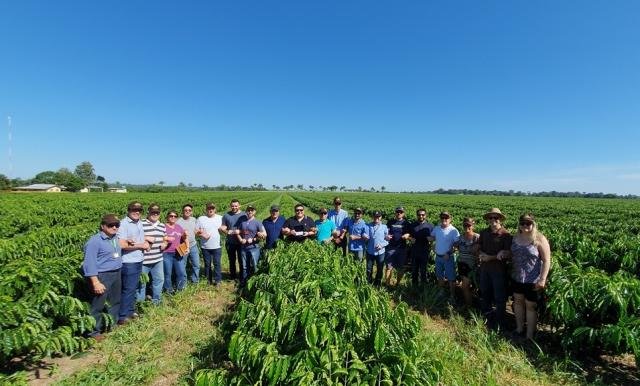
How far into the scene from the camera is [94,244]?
5059 millimetres

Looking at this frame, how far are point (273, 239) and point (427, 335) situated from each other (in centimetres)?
401

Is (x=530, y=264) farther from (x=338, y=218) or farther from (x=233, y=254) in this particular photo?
(x=233, y=254)

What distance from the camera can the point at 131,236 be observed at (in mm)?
5867

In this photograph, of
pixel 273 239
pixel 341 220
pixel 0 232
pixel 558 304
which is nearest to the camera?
pixel 558 304

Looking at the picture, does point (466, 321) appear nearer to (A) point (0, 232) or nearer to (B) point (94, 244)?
(B) point (94, 244)

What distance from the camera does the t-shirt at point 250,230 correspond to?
7.75 meters

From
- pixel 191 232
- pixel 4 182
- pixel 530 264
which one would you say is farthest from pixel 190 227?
pixel 4 182

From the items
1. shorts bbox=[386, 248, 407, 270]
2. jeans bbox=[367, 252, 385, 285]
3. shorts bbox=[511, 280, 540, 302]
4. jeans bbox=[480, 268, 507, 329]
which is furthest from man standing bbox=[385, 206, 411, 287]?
shorts bbox=[511, 280, 540, 302]

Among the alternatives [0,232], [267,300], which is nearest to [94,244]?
[267,300]

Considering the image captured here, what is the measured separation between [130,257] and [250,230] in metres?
2.57

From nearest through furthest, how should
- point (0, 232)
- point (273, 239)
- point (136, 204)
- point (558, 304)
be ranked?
point (558, 304) < point (136, 204) < point (273, 239) < point (0, 232)

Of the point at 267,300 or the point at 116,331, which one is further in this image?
the point at 116,331

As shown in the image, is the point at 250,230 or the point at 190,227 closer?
the point at 190,227

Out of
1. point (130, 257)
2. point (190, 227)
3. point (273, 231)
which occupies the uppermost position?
point (190, 227)
